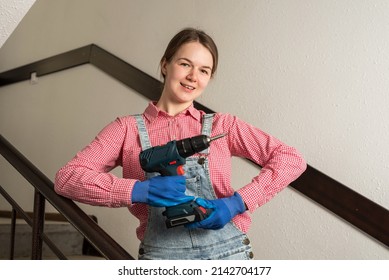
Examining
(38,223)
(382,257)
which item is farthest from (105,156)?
(382,257)

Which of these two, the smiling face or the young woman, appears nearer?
the young woman

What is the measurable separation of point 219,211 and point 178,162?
0.54ft

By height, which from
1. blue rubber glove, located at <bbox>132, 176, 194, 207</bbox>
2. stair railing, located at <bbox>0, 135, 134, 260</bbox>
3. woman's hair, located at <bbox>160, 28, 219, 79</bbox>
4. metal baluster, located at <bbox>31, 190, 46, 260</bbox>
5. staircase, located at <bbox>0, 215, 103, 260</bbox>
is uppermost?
woman's hair, located at <bbox>160, 28, 219, 79</bbox>

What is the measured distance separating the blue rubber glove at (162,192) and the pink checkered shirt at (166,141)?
1.8 inches

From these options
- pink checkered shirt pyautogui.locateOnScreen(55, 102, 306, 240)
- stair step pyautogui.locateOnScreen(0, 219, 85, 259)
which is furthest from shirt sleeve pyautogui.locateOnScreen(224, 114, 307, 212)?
stair step pyautogui.locateOnScreen(0, 219, 85, 259)

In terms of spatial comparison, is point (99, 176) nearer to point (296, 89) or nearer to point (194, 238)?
point (194, 238)

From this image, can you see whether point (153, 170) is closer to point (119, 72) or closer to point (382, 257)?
point (382, 257)

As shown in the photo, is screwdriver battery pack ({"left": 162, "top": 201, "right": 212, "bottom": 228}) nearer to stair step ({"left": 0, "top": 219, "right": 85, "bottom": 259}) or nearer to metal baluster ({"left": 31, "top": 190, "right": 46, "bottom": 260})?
metal baluster ({"left": 31, "top": 190, "right": 46, "bottom": 260})

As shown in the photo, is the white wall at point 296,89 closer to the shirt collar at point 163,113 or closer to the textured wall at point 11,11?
the shirt collar at point 163,113

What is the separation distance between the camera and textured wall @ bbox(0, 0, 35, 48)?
4.26 ft

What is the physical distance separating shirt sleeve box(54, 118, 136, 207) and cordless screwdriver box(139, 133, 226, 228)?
0.09 meters

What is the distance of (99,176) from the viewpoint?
3.84ft

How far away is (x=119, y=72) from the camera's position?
275 cm

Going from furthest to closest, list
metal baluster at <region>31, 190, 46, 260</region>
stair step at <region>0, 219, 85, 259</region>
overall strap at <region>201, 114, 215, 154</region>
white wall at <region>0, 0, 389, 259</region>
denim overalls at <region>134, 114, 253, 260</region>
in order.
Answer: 1. stair step at <region>0, 219, 85, 259</region>
2. white wall at <region>0, 0, 389, 259</region>
3. metal baluster at <region>31, 190, 46, 260</region>
4. overall strap at <region>201, 114, 215, 154</region>
5. denim overalls at <region>134, 114, 253, 260</region>
